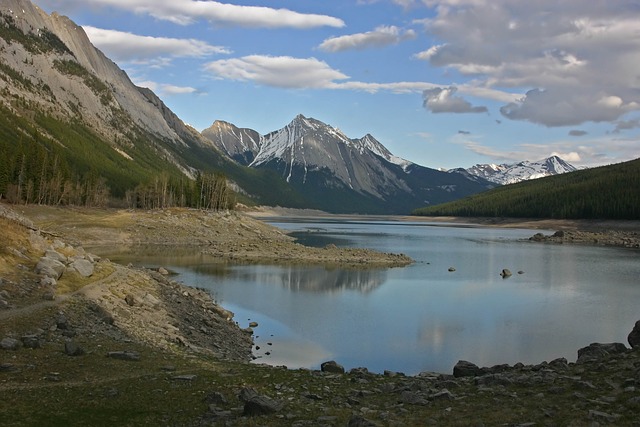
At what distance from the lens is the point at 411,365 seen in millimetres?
30391

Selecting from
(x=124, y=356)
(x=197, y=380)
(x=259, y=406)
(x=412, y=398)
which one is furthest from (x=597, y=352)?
(x=124, y=356)

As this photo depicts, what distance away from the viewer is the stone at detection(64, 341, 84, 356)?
68.0 feet

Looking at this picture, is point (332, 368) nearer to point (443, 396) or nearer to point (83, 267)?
point (443, 396)

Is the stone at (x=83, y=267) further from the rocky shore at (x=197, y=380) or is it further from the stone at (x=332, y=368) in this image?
the stone at (x=332, y=368)

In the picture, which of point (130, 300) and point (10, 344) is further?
point (130, 300)

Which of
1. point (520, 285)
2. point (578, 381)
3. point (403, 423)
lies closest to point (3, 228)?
point (403, 423)

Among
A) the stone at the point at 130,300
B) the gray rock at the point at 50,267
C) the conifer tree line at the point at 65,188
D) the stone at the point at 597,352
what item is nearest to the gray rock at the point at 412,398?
the stone at the point at 597,352

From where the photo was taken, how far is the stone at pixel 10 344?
65.9ft

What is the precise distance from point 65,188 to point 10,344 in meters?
109

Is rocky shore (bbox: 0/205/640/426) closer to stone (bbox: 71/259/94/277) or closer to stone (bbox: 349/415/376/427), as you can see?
stone (bbox: 349/415/376/427)

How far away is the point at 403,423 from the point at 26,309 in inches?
750

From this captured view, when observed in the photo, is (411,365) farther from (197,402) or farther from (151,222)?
(151,222)

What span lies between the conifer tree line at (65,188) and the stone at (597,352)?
106 meters

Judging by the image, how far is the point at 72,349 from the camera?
68.2 feet
